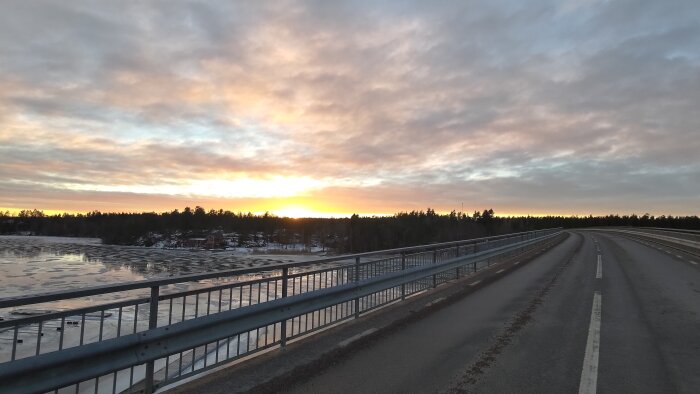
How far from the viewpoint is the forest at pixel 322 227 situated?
11331cm

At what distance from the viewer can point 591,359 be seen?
20.4 ft

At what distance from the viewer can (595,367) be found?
19.2 feet

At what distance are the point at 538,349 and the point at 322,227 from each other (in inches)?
5672

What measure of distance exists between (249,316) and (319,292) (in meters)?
1.60

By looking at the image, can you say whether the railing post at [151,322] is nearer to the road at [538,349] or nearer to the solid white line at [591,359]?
the road at [538,349]

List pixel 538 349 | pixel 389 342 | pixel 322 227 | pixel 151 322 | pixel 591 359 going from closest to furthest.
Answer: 1. pixel 151 322
2. pixel 591 359
3. pixel 538 349
4. pixel 389 342
5. pixel 322 227

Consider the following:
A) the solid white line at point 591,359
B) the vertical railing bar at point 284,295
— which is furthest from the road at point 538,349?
the vertical railing bar at point 284,295

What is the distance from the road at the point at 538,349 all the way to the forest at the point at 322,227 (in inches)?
3612

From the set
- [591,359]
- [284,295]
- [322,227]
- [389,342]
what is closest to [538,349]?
[591,359]

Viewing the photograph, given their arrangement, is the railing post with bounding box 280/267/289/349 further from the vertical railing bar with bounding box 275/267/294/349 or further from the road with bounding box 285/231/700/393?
the road with bounding box 285/231/700/393

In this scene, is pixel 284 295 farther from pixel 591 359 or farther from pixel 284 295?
pixel 591 359

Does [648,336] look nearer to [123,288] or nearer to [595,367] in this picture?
[595,367]

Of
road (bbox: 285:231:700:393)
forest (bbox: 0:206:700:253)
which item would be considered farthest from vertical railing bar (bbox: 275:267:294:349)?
forest (bbox: 0:206:700:253)

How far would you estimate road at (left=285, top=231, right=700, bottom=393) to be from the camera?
5.27m
